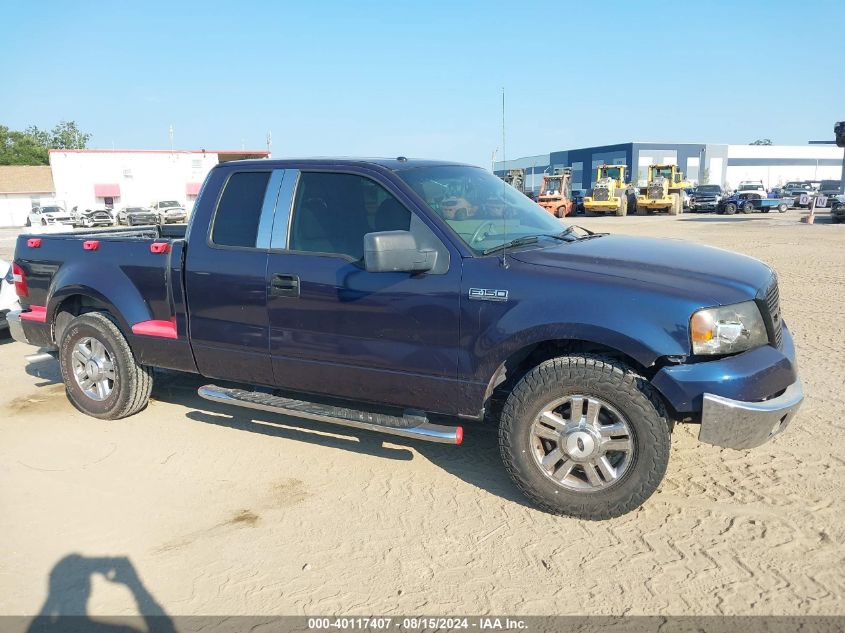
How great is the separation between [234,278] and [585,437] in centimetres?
247

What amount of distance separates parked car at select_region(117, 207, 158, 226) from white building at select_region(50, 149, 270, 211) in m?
8.91

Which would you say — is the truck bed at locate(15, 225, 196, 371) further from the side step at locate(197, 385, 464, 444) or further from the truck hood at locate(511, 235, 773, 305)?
the truck hood at locate(511, 235, 773, 305)

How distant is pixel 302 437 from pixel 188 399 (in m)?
1.54

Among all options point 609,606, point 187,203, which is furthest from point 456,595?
point 187,203

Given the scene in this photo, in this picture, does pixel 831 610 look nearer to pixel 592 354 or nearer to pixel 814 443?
pixel 592 354

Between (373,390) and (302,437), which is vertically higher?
(373,390)

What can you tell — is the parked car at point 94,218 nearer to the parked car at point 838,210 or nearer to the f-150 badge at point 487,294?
the parked car at point 838,210

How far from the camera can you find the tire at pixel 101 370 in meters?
5.15

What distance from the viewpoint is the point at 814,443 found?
441cm

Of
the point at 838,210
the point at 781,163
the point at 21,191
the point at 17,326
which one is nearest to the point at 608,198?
the point at 838,210

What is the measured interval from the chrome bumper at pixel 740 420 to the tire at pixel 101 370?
4084 mm

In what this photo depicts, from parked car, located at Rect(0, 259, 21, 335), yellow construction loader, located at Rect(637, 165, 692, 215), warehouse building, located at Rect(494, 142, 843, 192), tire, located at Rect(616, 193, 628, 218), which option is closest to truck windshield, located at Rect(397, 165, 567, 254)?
parked car, located at Rect(0, 259, 21, 335)

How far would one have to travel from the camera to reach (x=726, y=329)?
335 cm

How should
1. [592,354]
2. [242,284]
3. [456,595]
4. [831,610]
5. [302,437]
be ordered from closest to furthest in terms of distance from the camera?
[831,610], [456,595], [592,354], [242,284], [302,437]
